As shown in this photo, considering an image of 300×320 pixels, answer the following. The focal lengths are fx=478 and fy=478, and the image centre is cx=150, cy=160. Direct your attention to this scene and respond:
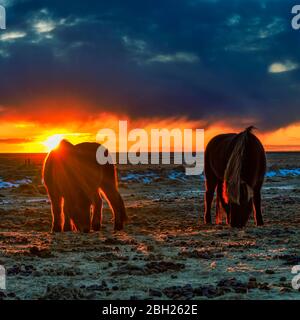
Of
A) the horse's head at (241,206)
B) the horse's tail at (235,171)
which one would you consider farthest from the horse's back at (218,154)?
the horse's head at (241,206)

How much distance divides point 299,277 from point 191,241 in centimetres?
408

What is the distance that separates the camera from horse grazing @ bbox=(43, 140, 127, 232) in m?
12.5

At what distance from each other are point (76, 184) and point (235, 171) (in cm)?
415

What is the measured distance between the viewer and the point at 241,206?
12.6m

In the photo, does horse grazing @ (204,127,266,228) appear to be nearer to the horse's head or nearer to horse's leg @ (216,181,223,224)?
the horse's head

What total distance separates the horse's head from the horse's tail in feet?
0.53

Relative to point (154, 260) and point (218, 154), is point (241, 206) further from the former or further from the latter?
point (154, 260)

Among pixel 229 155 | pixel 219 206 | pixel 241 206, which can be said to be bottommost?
pixel 219 206

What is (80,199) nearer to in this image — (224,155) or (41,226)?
(41,226)

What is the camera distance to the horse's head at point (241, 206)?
12422mm
